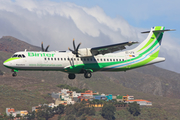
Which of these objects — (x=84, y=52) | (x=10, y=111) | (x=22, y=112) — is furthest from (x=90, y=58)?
(x=22, y=112)

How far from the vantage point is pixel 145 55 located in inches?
1993

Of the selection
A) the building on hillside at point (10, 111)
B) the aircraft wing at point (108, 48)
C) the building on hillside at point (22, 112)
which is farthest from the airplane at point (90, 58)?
the building on hillside at point (22, 112)

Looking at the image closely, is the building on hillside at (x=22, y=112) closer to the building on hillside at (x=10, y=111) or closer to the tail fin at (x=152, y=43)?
the building on hillside at (x=10, y=111)

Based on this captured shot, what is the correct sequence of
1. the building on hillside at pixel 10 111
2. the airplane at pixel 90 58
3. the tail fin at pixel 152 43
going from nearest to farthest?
1. the airplane at pixel 90 58
2. the tail fin at pixel 152 43
3. the building on hillside at pixel 10 111

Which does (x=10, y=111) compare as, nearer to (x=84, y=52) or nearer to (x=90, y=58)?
(x=90, y=58)

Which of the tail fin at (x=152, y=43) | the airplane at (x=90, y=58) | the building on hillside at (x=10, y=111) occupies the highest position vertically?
the tail fin at (x=152, y=43)

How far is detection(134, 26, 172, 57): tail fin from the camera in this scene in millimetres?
50941

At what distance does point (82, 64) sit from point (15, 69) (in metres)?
10.3

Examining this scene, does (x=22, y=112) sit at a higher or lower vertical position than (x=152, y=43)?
lower

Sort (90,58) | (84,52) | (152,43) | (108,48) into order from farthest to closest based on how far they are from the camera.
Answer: (152,43) < (90,58) < (84,52) < (108,48)

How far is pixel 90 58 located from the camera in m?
45.8

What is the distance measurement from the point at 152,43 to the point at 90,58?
42.1ft

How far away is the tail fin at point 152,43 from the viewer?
50.9 metres

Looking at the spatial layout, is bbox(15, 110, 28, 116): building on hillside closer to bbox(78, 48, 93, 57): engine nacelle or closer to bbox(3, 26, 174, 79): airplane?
bbox(3, 26, 174, 79): airplane
